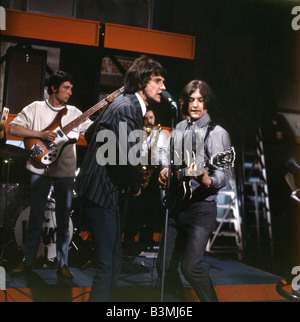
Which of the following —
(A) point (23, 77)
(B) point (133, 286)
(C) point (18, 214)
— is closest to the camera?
(B) point (133, 286)

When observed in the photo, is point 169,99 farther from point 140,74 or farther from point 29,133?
point 29,133

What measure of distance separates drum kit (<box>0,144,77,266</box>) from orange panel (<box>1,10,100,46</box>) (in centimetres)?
164

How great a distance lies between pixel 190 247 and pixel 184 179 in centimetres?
47

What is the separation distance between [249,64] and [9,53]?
13.7 feet

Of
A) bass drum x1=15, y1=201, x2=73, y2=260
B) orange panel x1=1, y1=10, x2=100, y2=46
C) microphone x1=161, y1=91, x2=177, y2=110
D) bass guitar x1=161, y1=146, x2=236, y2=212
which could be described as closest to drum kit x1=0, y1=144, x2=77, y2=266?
bass drum x1=15, y1=201, x2=73, y2=260

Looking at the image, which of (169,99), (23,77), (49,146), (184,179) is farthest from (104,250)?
(23,77)

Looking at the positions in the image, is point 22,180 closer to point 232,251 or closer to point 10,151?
point 10,151

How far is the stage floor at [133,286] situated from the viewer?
116 inches

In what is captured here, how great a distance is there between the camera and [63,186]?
349 cm

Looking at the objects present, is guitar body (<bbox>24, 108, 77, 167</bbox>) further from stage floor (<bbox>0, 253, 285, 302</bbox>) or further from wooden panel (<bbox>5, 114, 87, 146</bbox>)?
stage floor (<bbox>0, 253, 285, 302</bbox>)

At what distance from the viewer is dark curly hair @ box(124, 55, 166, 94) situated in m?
2.22

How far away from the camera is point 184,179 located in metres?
2.48

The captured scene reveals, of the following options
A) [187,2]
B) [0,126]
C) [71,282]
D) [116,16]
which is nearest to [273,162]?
[187,2]
